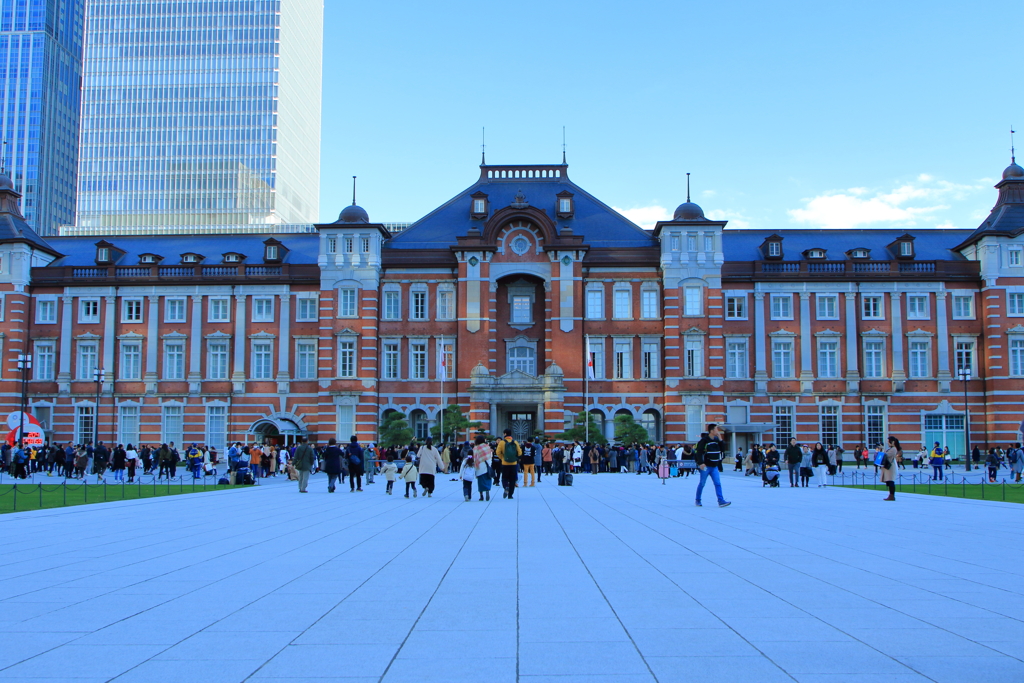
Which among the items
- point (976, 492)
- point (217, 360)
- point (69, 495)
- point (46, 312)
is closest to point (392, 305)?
point (217, 360)

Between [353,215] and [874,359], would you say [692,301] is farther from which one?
[353,215]

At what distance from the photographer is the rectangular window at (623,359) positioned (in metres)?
56.4

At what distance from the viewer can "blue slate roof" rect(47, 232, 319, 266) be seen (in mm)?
61469

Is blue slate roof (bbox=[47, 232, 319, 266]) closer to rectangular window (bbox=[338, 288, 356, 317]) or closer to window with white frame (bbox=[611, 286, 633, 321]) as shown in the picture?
rectangular window (bbox=[338, 288, 356, 317])

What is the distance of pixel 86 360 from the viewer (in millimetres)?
58531

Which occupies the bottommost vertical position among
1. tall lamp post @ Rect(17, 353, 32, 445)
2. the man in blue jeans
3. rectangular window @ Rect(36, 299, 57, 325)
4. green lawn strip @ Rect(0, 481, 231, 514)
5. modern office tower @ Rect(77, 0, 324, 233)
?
green lawn strip @ Rect(0, 481, 231, 514)

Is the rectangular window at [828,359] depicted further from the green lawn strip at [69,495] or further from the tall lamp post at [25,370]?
the tall lamp post at [25,370]

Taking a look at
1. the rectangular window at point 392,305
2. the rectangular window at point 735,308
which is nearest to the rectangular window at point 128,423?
the rectangular window at point 392,305

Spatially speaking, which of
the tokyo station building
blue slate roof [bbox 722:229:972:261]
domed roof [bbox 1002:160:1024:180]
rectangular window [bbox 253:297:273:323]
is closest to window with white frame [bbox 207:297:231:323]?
the tokyo station building

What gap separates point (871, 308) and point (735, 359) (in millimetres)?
8581

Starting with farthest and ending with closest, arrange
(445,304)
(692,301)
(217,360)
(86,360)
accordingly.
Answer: (86,360) → (217,360) → (445,304) → (692,301)

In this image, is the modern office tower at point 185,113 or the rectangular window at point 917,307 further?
the modern office tower at point 185,113

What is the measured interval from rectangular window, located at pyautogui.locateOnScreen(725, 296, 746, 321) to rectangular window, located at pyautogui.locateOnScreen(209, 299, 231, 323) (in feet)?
98.3

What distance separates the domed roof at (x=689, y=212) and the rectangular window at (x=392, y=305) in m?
17.1
